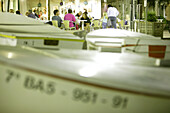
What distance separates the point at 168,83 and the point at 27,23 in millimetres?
4956

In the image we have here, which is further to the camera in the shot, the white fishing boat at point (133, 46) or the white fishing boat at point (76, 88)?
the white fishing boat at point (133, 46)

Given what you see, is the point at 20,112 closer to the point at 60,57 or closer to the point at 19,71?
the point at 19,71

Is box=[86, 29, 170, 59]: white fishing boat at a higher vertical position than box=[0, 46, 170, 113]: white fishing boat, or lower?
higher

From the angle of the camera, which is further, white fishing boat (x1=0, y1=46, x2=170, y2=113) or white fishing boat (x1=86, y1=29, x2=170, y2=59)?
white fishing boat (x1=86, y1=29, x2=170, y2=59)

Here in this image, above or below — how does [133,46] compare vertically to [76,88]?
above

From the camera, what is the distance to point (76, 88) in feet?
9.64

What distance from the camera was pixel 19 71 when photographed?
308 cm

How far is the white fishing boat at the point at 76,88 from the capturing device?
2904mm

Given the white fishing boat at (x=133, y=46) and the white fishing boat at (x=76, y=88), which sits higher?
the white fishing boat at (x=133, y=46)

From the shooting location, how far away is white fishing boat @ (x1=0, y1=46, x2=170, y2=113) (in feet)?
9.53

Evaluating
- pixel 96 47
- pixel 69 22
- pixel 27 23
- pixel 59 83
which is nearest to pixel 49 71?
pixel 59 83

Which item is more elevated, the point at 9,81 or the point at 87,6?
the point at 87,6

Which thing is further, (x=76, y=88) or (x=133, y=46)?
(x=133, y=46)

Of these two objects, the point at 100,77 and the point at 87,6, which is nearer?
the point at 100,77
